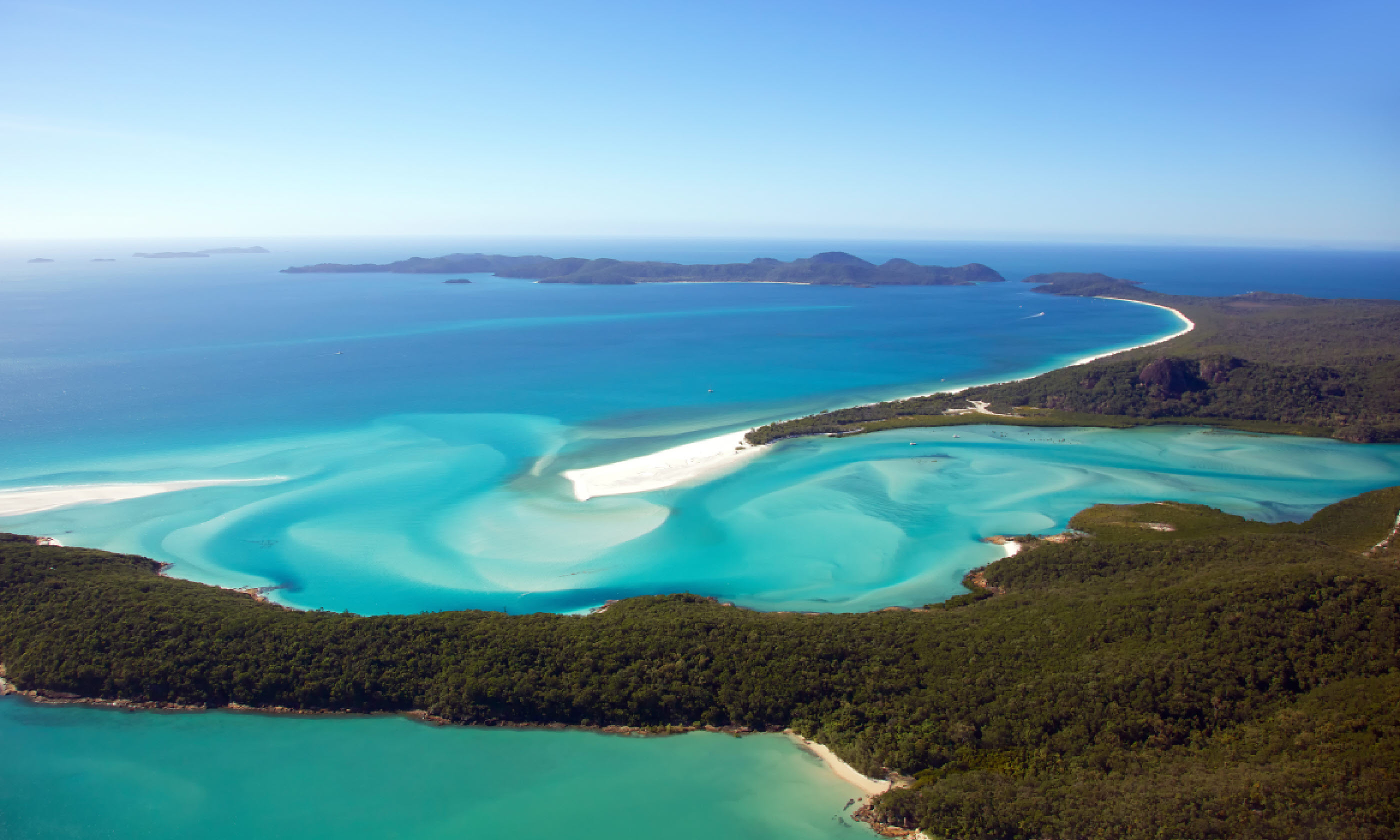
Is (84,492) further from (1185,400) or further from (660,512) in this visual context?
(1185,400)

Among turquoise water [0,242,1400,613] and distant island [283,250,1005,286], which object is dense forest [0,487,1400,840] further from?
distant island [283,250,1005,286]

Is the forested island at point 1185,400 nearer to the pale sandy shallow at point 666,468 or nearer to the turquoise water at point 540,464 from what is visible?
the pale sandy shallow at point 666,468

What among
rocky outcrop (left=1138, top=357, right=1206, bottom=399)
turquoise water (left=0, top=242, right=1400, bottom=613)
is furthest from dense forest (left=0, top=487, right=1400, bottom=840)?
rocky outcrop (left=1138, top=357, right=1206, bottom=399)

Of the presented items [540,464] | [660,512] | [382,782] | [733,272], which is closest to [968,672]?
[382,782]

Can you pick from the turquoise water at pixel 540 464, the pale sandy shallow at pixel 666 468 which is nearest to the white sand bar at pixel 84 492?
the turquoise water at pixel 540 464

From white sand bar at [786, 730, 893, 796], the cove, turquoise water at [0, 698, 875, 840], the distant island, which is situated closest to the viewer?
turquoise water at [0, 698, 875, 840]

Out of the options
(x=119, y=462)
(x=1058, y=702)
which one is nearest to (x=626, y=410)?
(x=119, y=462)
